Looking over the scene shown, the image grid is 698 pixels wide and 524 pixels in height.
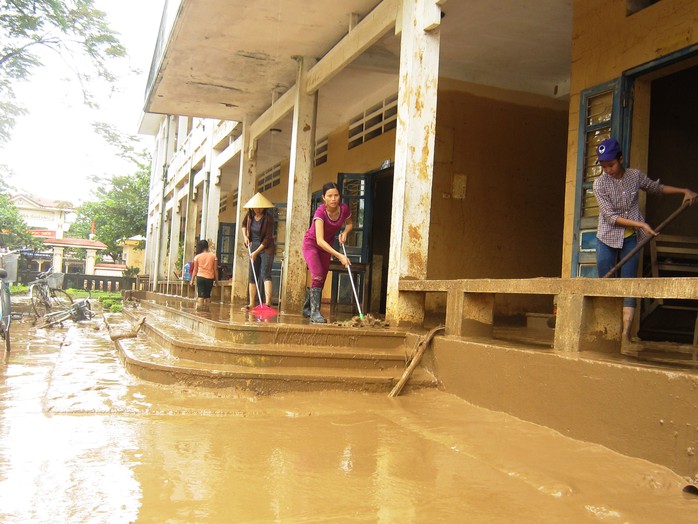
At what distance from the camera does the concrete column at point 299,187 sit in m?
8.62

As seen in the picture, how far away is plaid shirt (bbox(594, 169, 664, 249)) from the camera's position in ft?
15.6

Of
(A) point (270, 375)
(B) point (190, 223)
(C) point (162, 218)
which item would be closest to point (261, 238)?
(A) point (270, 375)

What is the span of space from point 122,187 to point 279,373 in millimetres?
29134

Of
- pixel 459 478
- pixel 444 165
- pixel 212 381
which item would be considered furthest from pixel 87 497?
pixel 444 165

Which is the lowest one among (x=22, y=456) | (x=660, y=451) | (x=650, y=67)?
(x=22, y=456)

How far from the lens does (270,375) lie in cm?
437

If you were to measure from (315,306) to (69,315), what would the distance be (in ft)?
24.3

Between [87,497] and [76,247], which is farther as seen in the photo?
[76,247]

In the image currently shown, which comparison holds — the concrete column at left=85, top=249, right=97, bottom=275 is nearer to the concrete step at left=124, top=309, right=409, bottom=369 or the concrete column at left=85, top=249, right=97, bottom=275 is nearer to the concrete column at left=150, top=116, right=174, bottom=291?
the concrete column at left=150, top=116, right=174, bottom=291

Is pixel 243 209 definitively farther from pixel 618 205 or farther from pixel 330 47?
pixel 618 205

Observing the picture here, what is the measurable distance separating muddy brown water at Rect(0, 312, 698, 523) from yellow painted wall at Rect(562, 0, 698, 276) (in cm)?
297

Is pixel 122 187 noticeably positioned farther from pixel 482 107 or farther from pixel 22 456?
pixel 22 456

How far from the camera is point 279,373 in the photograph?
4.43 metres

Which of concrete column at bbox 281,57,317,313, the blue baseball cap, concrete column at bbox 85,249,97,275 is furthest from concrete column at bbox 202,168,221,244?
concrete column at bbox 85,249,97,275
